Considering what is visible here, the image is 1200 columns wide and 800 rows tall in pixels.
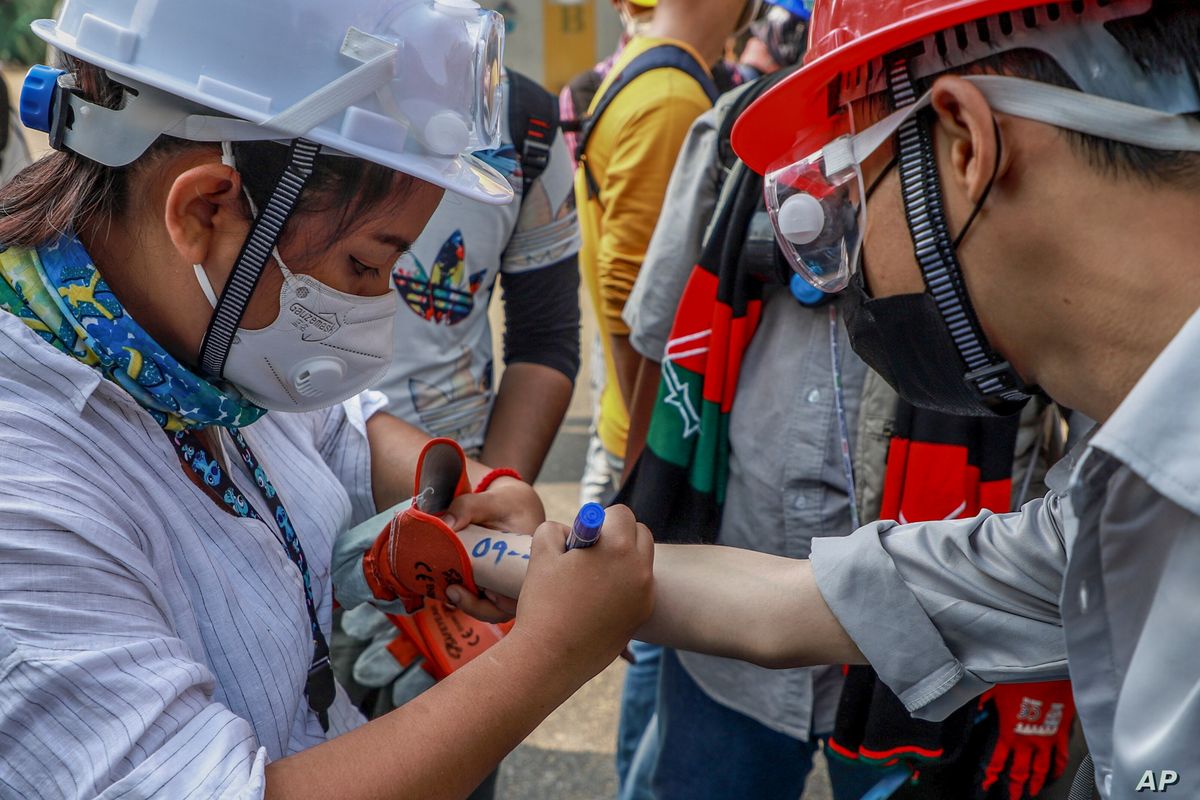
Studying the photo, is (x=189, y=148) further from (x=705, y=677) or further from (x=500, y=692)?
(x=705, y=677)

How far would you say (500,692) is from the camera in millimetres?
1264

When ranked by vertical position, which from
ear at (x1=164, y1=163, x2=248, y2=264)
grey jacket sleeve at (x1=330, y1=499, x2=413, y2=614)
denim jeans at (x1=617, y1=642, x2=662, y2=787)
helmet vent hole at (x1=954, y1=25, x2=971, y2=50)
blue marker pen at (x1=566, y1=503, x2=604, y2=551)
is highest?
helmet vent hole at (x1=954, y1=25, x2=971, y2=50)

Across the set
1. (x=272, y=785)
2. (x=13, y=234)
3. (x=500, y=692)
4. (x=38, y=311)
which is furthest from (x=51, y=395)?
(x=500, y=692)

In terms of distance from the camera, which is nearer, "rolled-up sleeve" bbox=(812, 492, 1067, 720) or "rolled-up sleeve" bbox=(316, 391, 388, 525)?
"rolled-up sleeve" bbox=(812, 492, 1067, 720)

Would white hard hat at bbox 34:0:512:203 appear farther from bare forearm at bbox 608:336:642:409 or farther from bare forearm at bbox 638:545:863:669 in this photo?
bare forearm at bbox 608:336:642:409

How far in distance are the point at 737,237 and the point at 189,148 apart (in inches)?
44.9

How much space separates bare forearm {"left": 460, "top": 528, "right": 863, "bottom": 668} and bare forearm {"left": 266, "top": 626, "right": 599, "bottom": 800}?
0.38 meters

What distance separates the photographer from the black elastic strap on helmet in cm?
131

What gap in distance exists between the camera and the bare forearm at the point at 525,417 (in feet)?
8.32

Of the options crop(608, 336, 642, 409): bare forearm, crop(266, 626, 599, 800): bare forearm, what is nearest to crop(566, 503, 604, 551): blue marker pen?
crop(266, 626, 599, 800): bare forearm

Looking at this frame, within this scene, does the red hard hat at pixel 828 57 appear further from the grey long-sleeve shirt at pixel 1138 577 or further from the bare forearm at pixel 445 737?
the bare forearm at pixel 445 737

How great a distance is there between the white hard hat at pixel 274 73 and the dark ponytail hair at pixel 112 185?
0.07 ft

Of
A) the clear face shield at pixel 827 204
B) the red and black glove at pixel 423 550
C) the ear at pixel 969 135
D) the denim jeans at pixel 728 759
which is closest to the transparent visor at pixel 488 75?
the clear face shield at pixel 827 204

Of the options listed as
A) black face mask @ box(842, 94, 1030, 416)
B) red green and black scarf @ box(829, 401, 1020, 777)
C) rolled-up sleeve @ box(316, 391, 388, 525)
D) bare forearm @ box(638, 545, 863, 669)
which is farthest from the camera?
red green and black scarf @ box(829, 401, 1020, 777)
